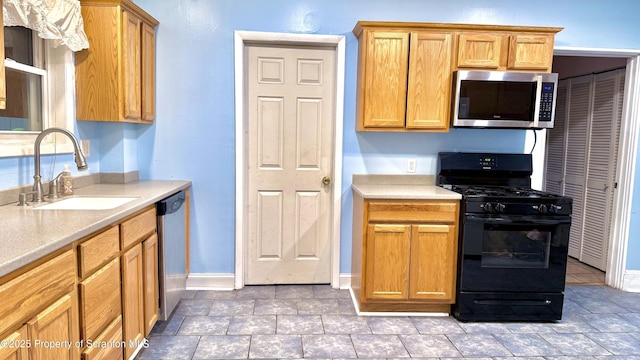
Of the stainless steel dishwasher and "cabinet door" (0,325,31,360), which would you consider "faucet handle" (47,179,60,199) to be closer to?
the stainless steel dishwasher

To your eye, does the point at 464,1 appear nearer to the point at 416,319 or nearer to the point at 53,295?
the point at 416,319

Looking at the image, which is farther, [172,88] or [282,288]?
[282,288]

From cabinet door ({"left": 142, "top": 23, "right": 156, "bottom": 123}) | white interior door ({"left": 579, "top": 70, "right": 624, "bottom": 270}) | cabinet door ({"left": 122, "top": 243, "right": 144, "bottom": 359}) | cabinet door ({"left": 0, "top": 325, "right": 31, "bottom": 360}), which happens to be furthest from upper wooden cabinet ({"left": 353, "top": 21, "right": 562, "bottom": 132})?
cabinet door ({"left": 0, "top": 325, "right": 31, "bottom": 360})

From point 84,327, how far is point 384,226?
178 cm

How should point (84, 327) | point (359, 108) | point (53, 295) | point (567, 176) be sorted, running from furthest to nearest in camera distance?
1. point (567, 176)
2. point (359, 108)
3. point (84, 327)
4. point (53, 295)

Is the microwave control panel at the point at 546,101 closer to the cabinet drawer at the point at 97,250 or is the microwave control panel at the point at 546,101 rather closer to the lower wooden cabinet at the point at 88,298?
the lower wooden cabinet at the point at 88,298

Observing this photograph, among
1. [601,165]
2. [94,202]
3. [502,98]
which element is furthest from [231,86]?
[601,165]

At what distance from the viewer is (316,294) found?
316 cm

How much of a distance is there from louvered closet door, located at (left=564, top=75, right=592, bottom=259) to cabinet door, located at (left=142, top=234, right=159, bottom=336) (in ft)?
13.0

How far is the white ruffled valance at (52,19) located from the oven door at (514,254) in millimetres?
2614

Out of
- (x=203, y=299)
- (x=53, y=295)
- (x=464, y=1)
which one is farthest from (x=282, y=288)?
(x=464, y=1)

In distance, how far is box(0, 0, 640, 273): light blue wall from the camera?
3025 mm

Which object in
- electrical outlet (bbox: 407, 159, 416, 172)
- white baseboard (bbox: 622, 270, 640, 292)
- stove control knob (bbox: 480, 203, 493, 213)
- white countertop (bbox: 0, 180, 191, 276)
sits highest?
electrical outlet (bbox: 407, 159, 416, 172)

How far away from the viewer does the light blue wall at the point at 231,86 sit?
303 centimetres
